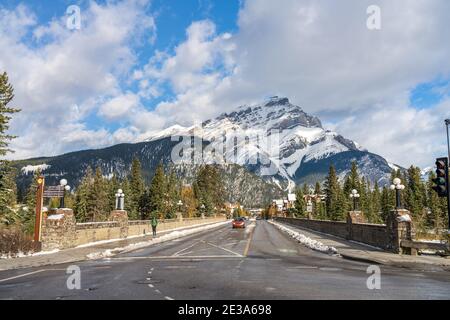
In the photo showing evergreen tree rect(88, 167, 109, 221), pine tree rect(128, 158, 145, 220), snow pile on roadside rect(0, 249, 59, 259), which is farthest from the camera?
pine tree rect(128, 158, 145, 220)

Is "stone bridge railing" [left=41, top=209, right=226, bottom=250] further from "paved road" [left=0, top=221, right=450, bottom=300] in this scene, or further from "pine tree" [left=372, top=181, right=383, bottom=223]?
"pine tree" [left=372, top=181, right=383, bottom=223]

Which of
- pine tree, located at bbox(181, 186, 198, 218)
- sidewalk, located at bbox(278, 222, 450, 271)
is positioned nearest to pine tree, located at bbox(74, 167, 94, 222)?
pine tree, located at bbox(181, 186, 198, 218)

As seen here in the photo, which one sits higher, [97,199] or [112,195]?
[112,195]

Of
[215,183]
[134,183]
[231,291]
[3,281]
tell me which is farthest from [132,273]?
[215,183]

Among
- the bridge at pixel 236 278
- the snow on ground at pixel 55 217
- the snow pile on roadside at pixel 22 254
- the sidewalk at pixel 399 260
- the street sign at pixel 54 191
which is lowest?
the snow pile on roadside at pixel 22 254

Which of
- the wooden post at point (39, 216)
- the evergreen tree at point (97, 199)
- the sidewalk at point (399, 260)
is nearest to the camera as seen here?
the sidewalk at point (399, 260)

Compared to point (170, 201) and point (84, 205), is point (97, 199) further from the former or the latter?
point (170, 201)

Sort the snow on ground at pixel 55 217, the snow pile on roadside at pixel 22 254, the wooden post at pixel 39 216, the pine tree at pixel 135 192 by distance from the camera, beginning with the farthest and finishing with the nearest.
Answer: the pine tree at pixel 135 192
the snow on ground at pixel 55 217
the wooden post at pixel 39 216
the snow pile on roadside at pixel 22 254

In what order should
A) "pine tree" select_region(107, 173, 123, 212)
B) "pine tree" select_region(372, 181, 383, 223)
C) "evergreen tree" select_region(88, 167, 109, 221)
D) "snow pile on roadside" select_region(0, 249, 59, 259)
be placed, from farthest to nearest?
"pine tree" select_region(372, 181, 383, 223), "pine tree" select_region(107, 173, 123, 212), "evergreen tree" select_region(88, 167, 109, 221), "snow pile on roadside" select_region(0, 249, 59, 259)

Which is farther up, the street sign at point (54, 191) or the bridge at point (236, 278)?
the street sign at point (54, 191)

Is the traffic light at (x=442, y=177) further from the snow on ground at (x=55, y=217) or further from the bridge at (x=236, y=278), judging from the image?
the snow on ground at (x=55, y=217)

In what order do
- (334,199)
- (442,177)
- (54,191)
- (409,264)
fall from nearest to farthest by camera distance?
(409,264)
(442,177)
(54,191)
(334,199)

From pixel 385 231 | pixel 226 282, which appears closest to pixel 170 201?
pixel 385 231

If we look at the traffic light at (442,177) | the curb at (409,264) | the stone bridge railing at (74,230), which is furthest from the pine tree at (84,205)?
the traffic light at (442,177)
